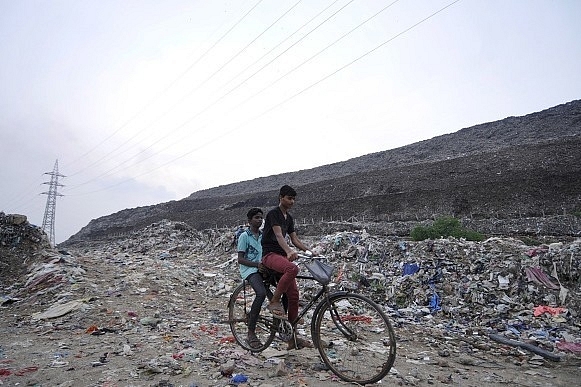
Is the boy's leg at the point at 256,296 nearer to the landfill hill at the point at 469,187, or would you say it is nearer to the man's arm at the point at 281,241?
the man's arm at the point at 281,241

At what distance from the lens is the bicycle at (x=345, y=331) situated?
10.0 ft

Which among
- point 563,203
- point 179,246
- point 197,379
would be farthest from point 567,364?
point 563,203

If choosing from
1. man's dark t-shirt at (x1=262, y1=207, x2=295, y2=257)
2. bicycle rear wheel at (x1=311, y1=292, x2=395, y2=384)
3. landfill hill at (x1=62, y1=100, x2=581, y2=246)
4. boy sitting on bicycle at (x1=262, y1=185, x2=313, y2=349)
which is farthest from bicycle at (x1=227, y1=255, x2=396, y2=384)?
landfill hill at (x1=62, y1=100, x2=581, y2=246)

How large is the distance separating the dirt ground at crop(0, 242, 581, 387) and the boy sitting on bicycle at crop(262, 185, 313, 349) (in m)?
0.48

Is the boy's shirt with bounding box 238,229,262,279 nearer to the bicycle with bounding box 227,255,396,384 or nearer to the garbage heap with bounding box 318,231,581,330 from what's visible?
the bicycle with bounding box 227,255,396,384

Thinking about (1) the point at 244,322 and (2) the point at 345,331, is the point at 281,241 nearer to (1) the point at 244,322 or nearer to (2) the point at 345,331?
(2) the point at 345,331

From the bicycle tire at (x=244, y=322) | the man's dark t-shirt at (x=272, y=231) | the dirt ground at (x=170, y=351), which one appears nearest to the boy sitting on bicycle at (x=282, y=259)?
the man's dark t-shirt at (x=272, y=231)

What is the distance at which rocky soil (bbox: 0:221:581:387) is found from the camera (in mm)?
3346

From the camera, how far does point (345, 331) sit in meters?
3.31

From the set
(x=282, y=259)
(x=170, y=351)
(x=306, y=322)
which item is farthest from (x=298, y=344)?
(x=306, y=322)

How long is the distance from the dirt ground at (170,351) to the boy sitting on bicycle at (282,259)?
48 centimetres

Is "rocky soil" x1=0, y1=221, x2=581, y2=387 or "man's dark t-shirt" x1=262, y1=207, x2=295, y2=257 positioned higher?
"man's dark t-shirt" x1=262, y1=207, x2=295, y2=257

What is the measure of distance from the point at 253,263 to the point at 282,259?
439 millimetres

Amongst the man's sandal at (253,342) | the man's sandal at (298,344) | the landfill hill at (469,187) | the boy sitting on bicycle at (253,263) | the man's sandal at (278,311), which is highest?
the landfill hill at (469,187)
